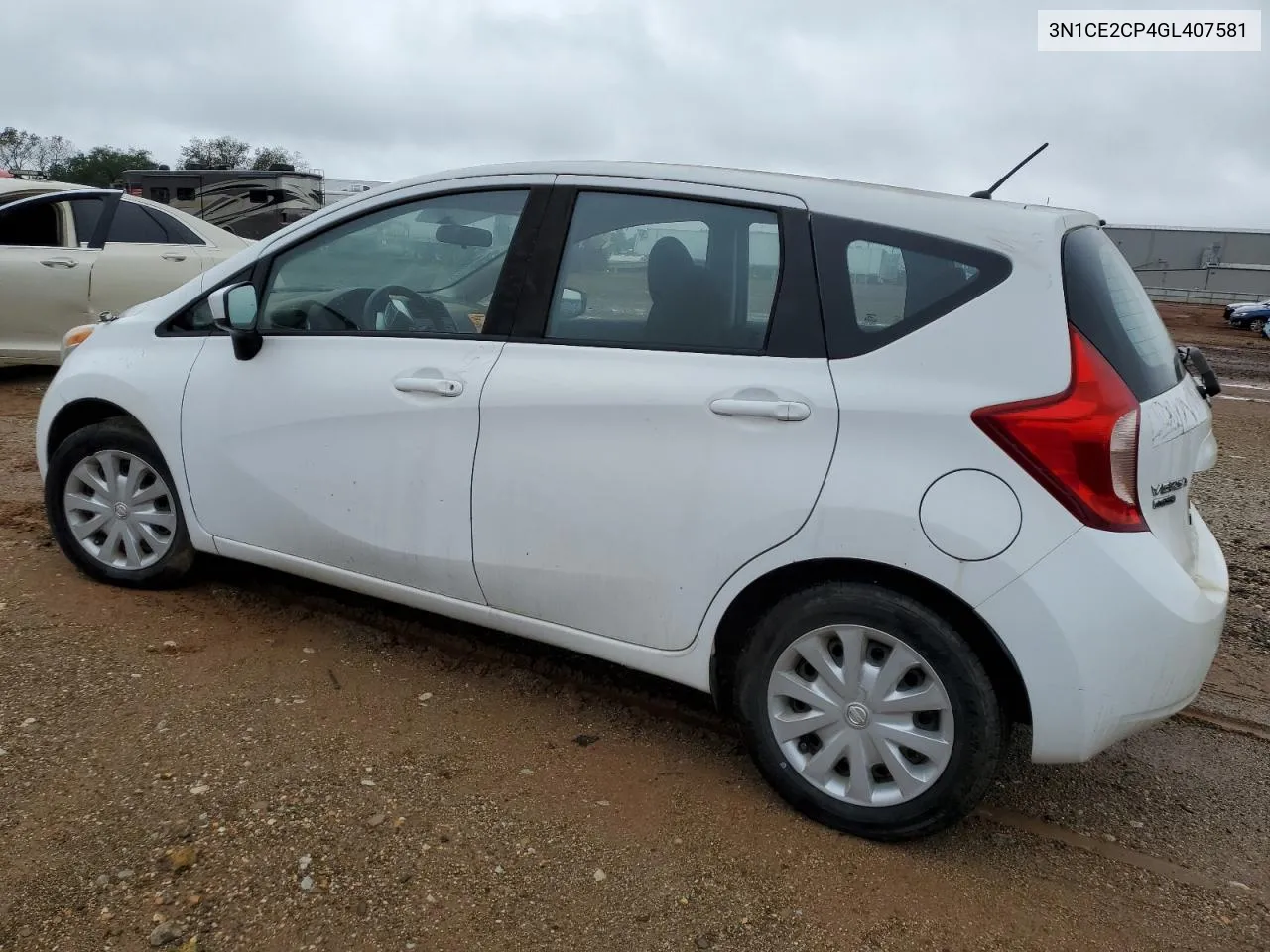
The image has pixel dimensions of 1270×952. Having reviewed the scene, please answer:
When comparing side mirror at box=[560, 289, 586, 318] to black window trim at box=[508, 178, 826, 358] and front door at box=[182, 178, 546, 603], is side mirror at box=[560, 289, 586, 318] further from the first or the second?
front door at box=[182, 178, 546, 603]

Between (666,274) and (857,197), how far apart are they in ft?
1.83

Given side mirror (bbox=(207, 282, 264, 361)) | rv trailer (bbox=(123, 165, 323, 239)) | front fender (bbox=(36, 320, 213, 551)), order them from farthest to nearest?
1. rv trailer (bbox=(123, 165, 323, 239))
2. front fender (bbox=(36, 320, 213, 551))
3. side mirror (bbox=(207, 282, 264, 361))

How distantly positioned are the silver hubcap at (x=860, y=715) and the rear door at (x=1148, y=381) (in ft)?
2.23

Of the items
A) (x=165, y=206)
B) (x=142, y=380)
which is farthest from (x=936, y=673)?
(x=165, y=206)

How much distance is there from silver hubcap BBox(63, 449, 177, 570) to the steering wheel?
3.75 ft

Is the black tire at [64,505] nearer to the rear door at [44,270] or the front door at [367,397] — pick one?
the front door at [367,397]

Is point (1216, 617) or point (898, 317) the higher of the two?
point (898, 317)

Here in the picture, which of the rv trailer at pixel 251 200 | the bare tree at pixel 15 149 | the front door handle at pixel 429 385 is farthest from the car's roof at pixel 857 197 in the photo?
the bare tree at pixel 15 149

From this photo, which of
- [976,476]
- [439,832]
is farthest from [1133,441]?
[439,832]

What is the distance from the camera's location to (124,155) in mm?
57312

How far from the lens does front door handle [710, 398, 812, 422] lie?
8.42 ft

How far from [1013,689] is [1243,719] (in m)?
1.51

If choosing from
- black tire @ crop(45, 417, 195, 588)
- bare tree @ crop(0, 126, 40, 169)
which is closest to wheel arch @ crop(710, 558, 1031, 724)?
black tire @ crop(45, 417, 195, 588)

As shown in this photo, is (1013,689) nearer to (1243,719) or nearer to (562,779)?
(562,779)
